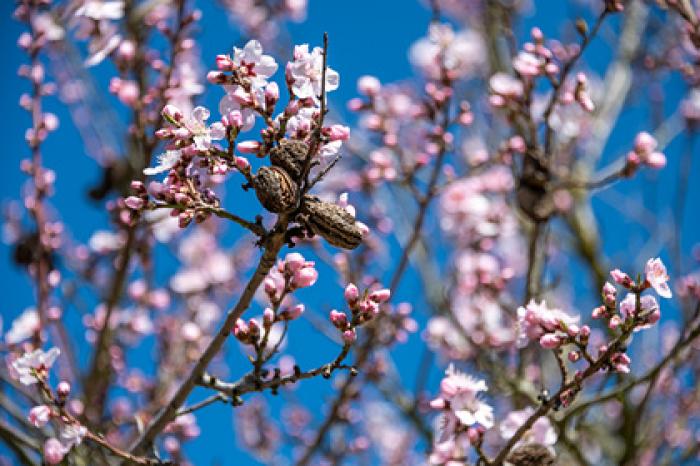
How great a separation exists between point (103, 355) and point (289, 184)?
2.22 m

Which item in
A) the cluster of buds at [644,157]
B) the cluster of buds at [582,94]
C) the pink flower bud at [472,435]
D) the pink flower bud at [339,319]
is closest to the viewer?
the pink flower bud at [339,319]

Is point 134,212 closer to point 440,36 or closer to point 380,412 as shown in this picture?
point 440,36

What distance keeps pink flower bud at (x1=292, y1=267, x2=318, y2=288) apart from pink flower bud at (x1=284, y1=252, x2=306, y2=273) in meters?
0.02

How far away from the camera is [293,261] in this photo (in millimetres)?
2461

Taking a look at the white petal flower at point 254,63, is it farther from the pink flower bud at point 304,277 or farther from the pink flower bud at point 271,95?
the pink flower bud at point 304,277

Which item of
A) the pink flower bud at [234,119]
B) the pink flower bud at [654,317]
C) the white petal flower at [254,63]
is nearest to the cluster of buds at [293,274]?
the pink flower bud at [234,119]

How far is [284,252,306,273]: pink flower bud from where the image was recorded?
2457 mm

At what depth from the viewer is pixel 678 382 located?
17.3 feet

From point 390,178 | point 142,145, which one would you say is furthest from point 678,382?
point 142,145

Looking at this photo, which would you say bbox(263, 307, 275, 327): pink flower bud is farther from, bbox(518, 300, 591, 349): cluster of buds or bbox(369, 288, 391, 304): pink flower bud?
bbox(518, 300, 591, 349): cluster of buds

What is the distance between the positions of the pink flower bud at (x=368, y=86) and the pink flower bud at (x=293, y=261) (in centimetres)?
198

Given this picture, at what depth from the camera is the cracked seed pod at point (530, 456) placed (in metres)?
2.62

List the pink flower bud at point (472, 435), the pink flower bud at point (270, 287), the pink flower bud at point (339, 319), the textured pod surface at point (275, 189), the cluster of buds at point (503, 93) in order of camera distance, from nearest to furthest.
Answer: the textured pod surface at point (275, 189), the pink flower bud at point (339, 319), the pink flower bud at point (270, 287), the pink flower bud at point (472, 435), the cluster of buds at point (503, 93)

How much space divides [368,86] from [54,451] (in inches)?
98.6
